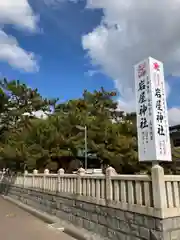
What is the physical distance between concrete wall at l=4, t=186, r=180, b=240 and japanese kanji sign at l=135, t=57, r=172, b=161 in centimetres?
130

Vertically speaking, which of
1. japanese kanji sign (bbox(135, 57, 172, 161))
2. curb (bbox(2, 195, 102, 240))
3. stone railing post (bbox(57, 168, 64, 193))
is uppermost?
japanese kanji sign (bbox(135, 57, 172, 161))

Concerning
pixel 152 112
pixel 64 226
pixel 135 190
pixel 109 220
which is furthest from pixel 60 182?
pixel 152 112

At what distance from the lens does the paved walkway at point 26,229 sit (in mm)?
6986

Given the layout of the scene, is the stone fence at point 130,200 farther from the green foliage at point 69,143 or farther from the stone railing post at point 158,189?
the green foliage at point 69,143

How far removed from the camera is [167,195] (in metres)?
4.71

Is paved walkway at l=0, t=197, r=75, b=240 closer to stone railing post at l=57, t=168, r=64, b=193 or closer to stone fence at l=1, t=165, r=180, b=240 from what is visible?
stone fence at l=1, t=165, r=180, b=240

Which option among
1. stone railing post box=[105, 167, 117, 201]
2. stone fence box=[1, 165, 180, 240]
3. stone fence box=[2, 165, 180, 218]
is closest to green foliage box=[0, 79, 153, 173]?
stone fence box=[1, 165, 180, 240]

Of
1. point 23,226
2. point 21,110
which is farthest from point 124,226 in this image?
point 21,110

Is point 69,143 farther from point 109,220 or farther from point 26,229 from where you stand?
point 109,220

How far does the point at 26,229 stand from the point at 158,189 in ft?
17.9

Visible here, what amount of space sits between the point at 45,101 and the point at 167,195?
90.0ft

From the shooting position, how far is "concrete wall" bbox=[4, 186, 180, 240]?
4.60 metres

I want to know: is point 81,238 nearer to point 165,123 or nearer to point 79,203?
point 79,203

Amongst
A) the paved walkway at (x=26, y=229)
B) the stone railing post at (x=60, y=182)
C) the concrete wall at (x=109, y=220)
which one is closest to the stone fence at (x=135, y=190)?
the concrete wall at (x=109, y=220)
